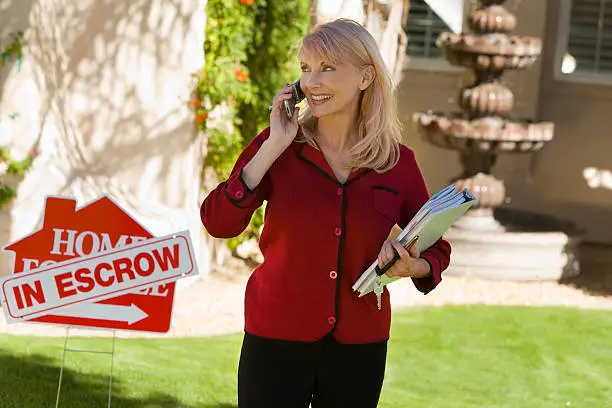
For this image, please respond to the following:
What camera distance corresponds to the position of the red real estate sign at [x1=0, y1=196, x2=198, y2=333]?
13.1 feet

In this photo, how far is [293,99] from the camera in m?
3.11

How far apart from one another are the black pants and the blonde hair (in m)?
0.51

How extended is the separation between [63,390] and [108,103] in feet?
11.4

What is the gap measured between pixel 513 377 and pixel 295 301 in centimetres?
398

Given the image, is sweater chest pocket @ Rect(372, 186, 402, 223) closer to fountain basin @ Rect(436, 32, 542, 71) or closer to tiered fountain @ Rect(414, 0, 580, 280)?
tiered fountain @ Rect(414, 0, 580, 280)

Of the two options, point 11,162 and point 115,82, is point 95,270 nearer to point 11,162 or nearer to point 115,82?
point 11,162

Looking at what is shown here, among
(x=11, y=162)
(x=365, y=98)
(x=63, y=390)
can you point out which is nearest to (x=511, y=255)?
(x=11, y=162)

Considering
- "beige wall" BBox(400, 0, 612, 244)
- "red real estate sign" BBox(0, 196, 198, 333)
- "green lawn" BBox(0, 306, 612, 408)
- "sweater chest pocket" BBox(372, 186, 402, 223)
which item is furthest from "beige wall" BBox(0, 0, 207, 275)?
"sweater chest pocket" BBox(372, 186, 402, 223)

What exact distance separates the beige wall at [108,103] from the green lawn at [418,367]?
180 centimetres

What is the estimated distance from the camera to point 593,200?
12.1 m

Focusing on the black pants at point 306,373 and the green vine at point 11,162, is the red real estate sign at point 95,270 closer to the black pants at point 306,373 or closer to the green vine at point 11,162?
the black pants at point 306,373

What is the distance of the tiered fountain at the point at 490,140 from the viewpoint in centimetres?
1005

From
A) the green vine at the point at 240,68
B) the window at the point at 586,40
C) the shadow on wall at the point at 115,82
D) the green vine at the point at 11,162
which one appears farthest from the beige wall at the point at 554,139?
the green vine at the point at 11,162

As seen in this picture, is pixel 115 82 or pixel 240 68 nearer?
pixel 115 82
